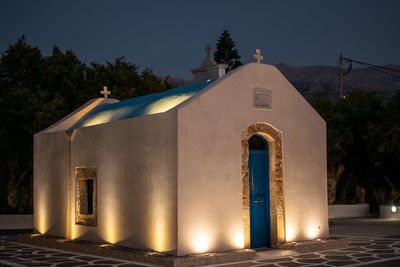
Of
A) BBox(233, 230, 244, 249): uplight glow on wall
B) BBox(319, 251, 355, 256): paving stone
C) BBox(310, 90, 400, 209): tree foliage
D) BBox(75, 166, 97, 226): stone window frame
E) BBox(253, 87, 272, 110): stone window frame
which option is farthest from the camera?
BBox(310, 90, 400, 209): tree foliage

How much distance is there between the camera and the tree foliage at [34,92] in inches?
907

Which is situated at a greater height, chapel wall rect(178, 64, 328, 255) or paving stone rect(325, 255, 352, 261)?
chapel wall rect(178, 64, 328, 255)

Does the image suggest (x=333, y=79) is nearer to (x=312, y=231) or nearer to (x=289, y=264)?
(x=312, y=231)

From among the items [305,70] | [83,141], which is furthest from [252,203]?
[305,70]

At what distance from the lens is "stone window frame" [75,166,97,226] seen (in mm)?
14039

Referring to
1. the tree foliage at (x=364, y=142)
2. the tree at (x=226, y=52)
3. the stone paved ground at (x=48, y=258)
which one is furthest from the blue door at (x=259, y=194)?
the tree at (x=226, y=52)

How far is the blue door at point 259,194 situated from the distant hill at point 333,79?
238 feet

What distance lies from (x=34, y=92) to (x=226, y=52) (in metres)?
18.7

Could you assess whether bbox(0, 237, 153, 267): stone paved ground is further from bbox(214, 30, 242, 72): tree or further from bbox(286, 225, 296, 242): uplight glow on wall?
bbox(214, 30, 242, 72): tree

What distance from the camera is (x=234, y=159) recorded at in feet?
40.7

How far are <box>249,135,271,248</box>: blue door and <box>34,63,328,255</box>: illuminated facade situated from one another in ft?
0.08

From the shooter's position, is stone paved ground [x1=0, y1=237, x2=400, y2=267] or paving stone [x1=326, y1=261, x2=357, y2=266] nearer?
paving stone [x1=326, y1=261, x2=357, y2=266]

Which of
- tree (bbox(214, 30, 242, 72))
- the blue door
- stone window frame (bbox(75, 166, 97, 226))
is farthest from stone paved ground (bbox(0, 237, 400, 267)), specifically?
tree (bbox(214, 30, 242, 72))

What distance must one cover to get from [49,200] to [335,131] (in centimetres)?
1425
